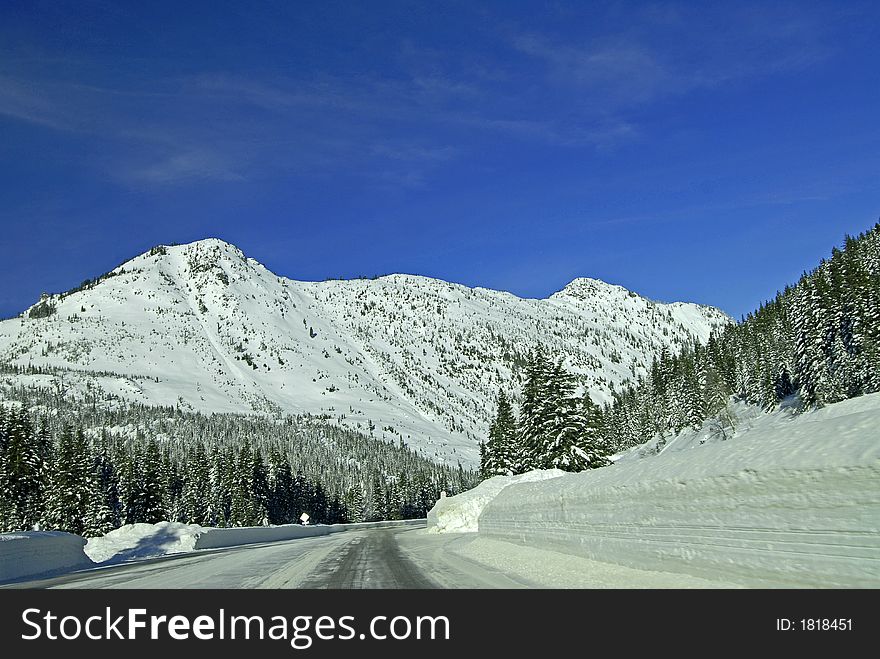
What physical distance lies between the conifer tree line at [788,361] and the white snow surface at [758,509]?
184 ft

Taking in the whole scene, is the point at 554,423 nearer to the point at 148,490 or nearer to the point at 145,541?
the point at 145,541

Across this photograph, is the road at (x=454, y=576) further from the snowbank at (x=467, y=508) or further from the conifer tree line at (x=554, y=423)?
the conifer tree line at (x=554, y=423)

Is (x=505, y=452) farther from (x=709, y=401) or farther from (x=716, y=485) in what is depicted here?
(x=716, y=485)

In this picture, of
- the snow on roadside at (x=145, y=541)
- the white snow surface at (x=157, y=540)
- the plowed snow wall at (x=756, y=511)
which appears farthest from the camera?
the white snow surface at (x=157, y=540)

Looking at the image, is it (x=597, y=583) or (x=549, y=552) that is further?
(x=549, y=552)

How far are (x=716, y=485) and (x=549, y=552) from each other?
7461mm

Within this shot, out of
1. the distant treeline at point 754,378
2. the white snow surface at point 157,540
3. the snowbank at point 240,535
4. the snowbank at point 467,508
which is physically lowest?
the snowbank at point 240,535

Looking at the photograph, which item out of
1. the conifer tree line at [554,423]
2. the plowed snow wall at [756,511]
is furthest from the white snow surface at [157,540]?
the plowed snow wall at [756,511]

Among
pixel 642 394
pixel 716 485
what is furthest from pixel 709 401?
pixel 716 485

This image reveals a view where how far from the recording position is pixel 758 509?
7.63 meters

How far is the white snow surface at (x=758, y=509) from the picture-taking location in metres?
6.36

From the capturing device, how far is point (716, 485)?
8.45m

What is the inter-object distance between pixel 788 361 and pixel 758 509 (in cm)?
8553

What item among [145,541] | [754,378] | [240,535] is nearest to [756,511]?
[145,541]
